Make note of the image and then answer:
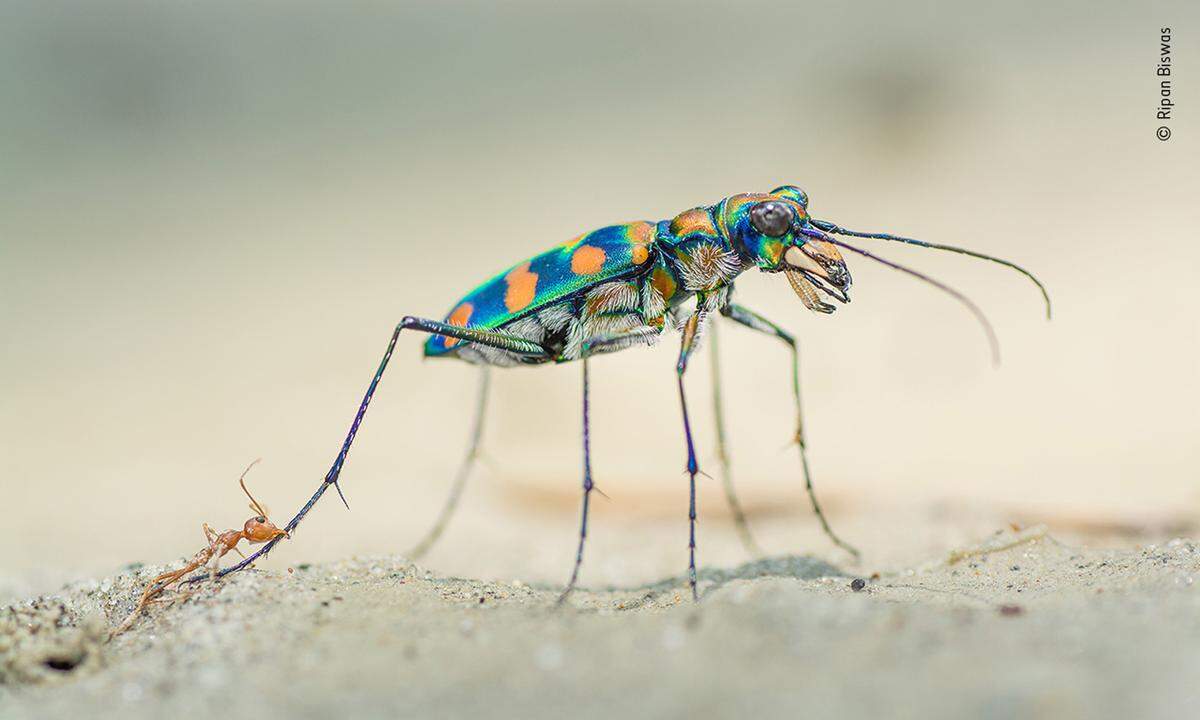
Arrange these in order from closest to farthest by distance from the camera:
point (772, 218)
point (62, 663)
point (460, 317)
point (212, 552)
A: point (62, 663) < point (212, 552) < point (772, 218) < point (460, 317)

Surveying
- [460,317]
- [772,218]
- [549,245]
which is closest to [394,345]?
[460,317]

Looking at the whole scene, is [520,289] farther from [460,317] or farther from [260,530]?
[260,530]

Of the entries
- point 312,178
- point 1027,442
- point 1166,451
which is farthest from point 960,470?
point 312,178

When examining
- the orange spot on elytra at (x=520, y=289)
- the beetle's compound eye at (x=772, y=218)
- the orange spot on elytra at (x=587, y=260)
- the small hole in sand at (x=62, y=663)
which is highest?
the beetle's compound eye at (x=772, y=218)

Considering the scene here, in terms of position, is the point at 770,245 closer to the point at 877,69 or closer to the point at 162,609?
the point at 162,609

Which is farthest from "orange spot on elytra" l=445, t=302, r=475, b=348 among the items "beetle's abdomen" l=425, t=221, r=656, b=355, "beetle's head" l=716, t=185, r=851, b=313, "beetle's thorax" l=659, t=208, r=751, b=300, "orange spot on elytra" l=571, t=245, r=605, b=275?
"beetle's head" l=716, t=185, r=851, b=313

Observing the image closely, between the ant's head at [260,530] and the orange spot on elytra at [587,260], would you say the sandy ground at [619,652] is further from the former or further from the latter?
the orange spot on elytra at [587,260]

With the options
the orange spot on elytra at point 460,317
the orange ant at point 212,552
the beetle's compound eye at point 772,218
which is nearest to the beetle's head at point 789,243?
the beetle's compound eye at point 772,218
